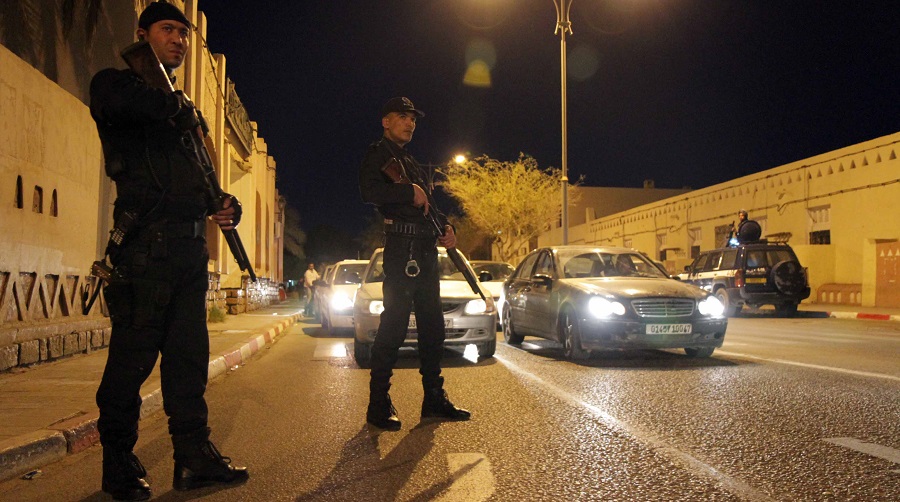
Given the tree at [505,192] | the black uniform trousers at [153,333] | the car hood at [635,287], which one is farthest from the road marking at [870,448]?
the tree at [505,192]

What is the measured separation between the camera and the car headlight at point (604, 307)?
29.2 ft

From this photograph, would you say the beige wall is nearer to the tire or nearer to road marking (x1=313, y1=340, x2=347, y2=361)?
the tire

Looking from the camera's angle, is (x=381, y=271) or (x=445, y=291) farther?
(x=381, y=271)

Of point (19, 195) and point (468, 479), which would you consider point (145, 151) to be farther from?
point (19, 195)

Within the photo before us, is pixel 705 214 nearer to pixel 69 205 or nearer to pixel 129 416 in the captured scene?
pixel 69 205

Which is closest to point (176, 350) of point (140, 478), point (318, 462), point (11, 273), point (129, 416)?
point (129, 416)

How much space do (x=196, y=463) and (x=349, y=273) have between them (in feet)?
43.0

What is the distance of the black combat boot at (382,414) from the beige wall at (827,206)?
19849 mm

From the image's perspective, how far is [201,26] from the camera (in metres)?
18.8

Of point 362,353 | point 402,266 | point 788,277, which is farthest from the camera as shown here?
point 788,277

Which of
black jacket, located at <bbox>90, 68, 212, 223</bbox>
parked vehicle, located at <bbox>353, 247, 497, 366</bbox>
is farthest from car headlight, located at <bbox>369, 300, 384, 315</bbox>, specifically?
black jacket, located at <bbox>90, 68, 212, 223</bbox>

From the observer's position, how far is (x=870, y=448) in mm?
4512

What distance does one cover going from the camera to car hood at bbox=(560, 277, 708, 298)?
902 cm

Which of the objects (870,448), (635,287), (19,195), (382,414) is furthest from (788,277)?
(19,195)
